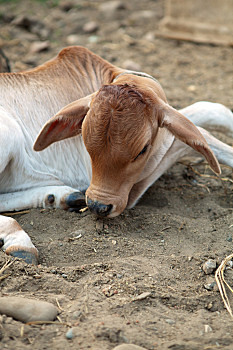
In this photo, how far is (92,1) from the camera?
10.7 meters

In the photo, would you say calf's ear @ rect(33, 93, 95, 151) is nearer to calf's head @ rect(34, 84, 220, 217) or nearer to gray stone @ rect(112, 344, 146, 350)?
calf's head @ rect(34, 84, 220, 217)

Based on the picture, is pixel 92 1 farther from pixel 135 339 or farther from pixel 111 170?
pixel 135 339

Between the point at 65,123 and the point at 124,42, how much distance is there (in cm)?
536

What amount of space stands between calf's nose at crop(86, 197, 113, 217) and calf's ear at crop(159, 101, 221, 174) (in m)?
0.74

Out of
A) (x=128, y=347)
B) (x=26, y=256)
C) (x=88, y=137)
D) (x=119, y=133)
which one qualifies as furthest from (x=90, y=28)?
(x=128, y=347)

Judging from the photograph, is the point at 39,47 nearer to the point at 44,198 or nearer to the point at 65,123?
the point at 44,198

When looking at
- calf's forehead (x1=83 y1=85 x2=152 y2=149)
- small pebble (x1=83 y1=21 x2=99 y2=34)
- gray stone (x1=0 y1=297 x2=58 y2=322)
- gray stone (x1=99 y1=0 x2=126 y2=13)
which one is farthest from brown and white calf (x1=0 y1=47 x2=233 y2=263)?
gray stone (x1=99 y1=0 x2=126 y2=13)

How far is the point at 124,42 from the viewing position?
8.73 m

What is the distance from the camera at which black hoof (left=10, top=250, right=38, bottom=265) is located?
3.32m

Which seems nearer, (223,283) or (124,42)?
(223,283)

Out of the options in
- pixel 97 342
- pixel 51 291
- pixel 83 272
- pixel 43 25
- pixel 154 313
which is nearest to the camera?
pixel 97 342

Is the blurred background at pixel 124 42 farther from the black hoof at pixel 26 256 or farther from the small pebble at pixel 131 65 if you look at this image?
the black hoof at pixel 26 256

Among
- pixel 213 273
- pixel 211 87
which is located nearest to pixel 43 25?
pixel 211 87

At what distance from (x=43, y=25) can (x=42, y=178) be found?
5.34 meters
